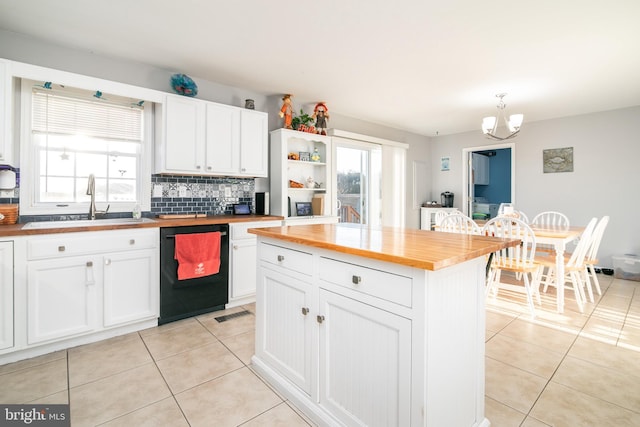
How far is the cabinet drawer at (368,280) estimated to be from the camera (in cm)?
118

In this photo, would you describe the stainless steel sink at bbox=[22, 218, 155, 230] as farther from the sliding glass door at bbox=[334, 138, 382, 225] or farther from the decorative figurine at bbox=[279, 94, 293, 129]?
the sliding glass door at bbox=[334, 138, 382, 225]

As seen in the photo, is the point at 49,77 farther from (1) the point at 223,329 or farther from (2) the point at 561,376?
(2) the point at 561,376

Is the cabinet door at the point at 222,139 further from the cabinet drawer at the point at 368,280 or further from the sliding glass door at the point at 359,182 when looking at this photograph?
the cabinet drawer at the point at 368,280

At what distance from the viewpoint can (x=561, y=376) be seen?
1985 mm

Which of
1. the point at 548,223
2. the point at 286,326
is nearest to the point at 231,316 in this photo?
the point at 286,326

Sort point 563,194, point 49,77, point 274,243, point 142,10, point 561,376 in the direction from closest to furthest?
1. point 274,243
2. point 561,376
3. point 142,10
4. point 49,77
5. point 563,194

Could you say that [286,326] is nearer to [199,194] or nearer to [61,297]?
[61,297]

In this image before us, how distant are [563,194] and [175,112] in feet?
19.2

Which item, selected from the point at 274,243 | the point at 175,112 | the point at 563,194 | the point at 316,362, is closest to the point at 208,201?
the point at 175,112

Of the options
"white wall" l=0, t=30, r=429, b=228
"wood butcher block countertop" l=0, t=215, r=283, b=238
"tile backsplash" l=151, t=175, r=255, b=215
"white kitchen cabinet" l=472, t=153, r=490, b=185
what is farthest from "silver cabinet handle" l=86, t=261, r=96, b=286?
"white kitchen cabinet" l=472, t=153, r=490, b=185

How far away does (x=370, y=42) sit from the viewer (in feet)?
8.73

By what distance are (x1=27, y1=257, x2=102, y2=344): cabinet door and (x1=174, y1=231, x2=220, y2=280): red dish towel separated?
1.94 ft

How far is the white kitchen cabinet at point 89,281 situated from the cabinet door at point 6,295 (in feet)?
0.29

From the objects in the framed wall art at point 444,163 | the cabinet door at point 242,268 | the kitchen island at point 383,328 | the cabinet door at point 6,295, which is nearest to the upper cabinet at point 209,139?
the cabinet door at point 242,268
